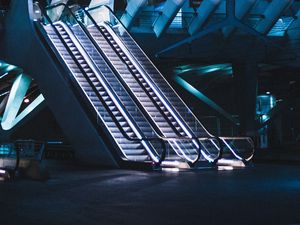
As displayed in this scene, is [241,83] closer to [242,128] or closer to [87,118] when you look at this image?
[242,128]

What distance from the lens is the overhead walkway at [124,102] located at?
17.5m

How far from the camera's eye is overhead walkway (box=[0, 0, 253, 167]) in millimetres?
17469

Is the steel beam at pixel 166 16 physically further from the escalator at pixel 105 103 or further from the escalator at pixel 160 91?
the escalator at pixel 105 103

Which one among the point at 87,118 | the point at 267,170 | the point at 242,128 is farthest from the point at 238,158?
the point at 242,128

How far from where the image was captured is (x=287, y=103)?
27188 mm

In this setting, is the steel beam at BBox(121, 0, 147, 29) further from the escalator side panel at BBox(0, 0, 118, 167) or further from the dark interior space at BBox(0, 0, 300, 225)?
the escalator side panel at BBox(0, 0, 118, 167)

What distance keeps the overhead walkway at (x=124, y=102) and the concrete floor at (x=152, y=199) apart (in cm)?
198

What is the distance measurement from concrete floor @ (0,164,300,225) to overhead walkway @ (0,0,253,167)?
6.49 ft

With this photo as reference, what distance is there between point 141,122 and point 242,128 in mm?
8732

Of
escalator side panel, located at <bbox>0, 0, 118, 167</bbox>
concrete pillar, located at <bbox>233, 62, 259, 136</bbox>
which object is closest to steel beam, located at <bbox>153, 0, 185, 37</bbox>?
concrete pillar, located at <bbox>233, 62, 259, 136</bbox>

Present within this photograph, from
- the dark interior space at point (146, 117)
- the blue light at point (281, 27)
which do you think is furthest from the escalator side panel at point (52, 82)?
the blue light at point (281, 27)

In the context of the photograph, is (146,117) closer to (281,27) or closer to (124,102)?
(124,102)

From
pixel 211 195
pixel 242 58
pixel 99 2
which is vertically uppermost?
pixel 99 2

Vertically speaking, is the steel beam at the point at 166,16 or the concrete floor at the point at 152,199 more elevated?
the steel beam at the point at 166,16
